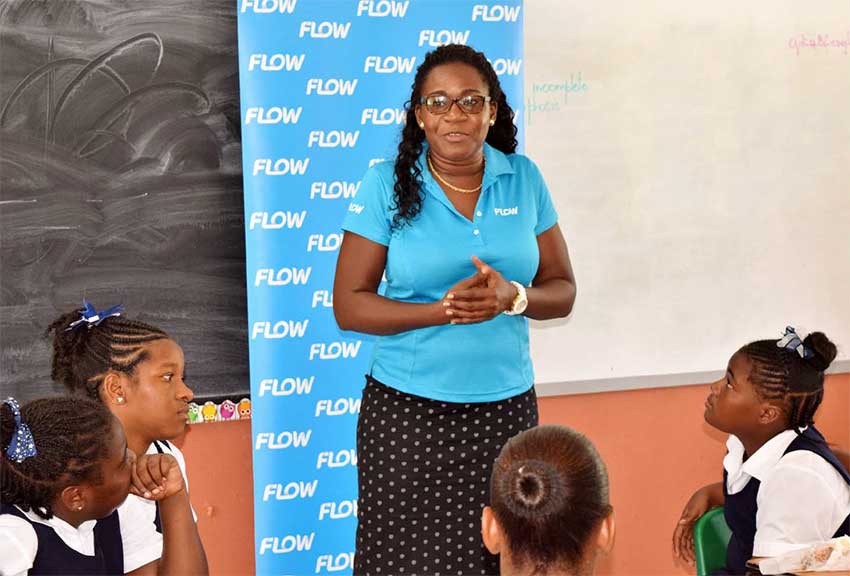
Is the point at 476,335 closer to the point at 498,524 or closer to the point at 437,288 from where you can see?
the point at 437,288

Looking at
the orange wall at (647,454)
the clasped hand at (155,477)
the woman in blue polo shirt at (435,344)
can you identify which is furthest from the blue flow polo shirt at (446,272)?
the orange wall at (647,454)

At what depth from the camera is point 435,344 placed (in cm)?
278

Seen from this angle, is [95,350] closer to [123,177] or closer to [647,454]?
[123,177]

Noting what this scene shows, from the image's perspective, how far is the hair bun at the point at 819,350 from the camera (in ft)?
9.64

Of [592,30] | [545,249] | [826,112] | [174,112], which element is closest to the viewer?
[545,249]

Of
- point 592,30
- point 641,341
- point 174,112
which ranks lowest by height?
point 641,341

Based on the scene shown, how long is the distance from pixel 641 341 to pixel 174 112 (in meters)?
1.92

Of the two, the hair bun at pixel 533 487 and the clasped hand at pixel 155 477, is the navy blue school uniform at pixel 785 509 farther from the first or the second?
the clasped hand at pixel 155 477

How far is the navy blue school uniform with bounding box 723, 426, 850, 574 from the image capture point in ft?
8.56

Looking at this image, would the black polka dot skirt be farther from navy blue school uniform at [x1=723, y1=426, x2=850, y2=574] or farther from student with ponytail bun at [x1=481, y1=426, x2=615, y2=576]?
student with ponytail bun at [x1=481, y1=426, x2=615, y2=576]

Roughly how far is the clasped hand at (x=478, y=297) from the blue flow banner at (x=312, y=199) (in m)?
0.99

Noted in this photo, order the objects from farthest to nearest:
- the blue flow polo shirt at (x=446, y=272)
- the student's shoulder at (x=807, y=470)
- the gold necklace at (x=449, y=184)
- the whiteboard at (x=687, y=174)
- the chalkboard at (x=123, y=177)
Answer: the whiteboard at (x=687, y=174)
the chalkboard at (x=123, y=177)
the gold necklace at (x=449, y=184)
the blue flow polo shirt at (x=446, y=272)
the student's shoulder at (x=807, y=470)

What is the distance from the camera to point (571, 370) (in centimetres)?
409

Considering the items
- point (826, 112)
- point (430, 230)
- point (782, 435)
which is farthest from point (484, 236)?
point (826, 112)
